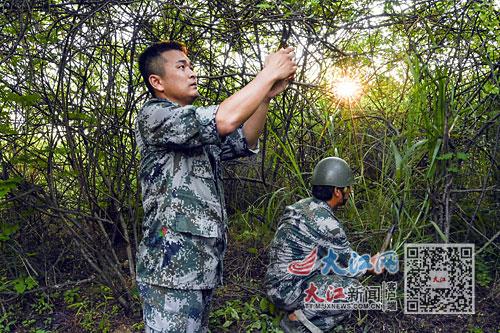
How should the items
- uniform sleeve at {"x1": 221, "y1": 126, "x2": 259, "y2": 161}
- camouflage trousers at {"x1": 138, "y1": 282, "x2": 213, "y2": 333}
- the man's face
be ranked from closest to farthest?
camouflage trousers at {"x1": 138, "y1": 282, "x2": 213, "y2": 333} → the man's face → uniform sleeve at {"x1": 221, "y1": 126, "x2": 259, "y2": 161}

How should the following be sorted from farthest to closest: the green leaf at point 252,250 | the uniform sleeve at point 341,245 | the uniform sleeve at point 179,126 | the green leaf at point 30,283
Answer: the green leaf at point 252,250 → the green leaf at point 30,283 → the uniform sleeve at point 341,245 → the uniform sleeve at point 179,126

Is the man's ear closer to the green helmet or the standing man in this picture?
the standing man

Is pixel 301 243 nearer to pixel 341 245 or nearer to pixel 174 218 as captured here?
pixel 341 245

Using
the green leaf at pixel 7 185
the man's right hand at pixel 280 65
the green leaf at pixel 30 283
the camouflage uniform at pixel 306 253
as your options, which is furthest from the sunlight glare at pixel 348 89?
the green leaf at pixel 30 283

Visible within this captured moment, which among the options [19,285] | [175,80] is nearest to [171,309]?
[175,80]

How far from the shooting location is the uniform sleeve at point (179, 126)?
1.79 metres

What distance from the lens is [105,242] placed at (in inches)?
145

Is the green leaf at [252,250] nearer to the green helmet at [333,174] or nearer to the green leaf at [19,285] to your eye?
the green helmet at [333,174]

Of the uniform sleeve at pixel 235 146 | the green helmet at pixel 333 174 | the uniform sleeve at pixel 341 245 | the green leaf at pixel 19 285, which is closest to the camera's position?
the uniform sleeve at pixel 235 146

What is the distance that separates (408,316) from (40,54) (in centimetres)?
319

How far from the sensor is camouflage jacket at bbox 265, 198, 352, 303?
119 inches

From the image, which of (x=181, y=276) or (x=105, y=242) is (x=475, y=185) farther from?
(x=105, y=242)

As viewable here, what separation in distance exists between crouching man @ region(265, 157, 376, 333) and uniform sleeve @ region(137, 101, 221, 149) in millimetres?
1429

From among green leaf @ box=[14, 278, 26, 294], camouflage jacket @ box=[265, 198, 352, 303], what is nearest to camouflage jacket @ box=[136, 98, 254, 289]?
camouflage jacket @ box=[265, 198, 352, 303]
